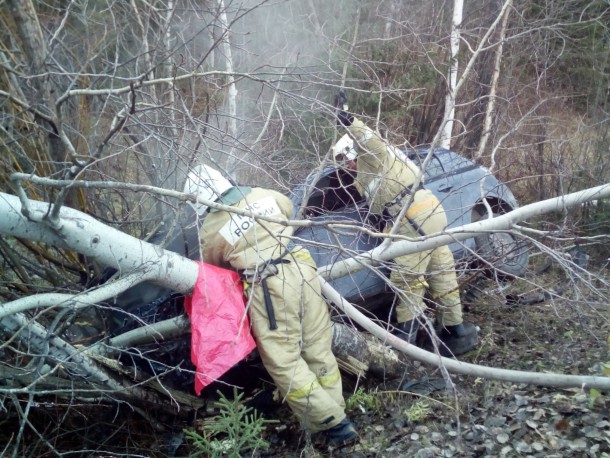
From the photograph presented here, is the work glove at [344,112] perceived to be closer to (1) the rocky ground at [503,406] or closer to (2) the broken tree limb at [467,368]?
(2) the broken tree limb at [467,368]

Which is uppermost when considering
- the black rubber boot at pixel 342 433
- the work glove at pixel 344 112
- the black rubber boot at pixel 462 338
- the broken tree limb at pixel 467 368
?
the work glove at pixel 344 112

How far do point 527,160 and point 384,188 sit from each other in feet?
8.40

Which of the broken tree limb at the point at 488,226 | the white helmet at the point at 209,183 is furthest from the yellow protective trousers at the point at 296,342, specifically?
the white helmet at the point at 209,183

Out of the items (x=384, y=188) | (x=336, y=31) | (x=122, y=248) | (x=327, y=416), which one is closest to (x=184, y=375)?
(x=327, y=416)

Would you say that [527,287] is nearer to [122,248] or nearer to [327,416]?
[327,416]

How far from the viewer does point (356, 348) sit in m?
4.20

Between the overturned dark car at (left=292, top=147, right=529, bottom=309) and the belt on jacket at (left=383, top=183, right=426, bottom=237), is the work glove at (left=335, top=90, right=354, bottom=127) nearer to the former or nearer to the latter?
the overturned dark car at (left=292, top=147, right=529, bottom=309)

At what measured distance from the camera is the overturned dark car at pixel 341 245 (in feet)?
12.8

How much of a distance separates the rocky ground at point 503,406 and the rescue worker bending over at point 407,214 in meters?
0.28

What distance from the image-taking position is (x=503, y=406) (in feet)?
12.4

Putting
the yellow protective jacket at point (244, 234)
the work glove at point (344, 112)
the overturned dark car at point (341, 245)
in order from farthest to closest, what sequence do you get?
the work glove at point (344, 112) → the overturned dark car at point (341, 245) → the yellow protective jacket at point (244, 234)

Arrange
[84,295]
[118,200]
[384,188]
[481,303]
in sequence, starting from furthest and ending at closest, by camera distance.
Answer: [481,303] → [118,200] → [384,188] → [84,295]

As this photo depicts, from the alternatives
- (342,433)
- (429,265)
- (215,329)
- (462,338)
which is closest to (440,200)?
(429,265)

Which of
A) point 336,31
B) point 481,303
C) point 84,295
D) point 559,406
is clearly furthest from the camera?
point 336,31
